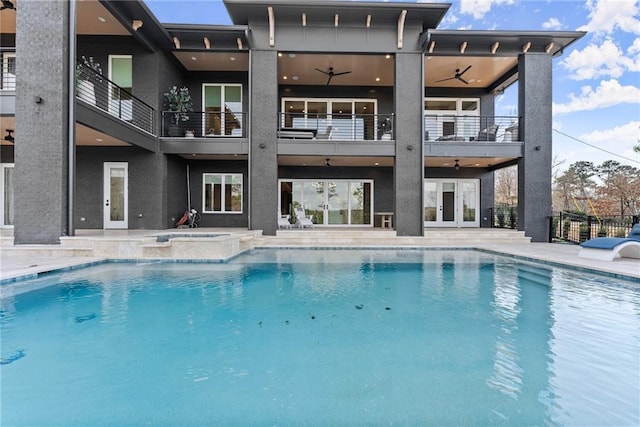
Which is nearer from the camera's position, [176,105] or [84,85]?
[84,85]

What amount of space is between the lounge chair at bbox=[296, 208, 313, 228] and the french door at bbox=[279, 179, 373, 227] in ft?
2.63

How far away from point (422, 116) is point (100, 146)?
11.0 m

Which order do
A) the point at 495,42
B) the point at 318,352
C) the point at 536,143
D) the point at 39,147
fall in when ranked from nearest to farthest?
Answer: 1. the point at 318,352
2. the point at 39,147
3. the point at 495,42
4. the point at 536,143

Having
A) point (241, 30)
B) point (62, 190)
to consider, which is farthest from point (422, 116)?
point (62, 190)

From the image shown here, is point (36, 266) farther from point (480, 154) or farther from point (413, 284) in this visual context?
point (480, 154)

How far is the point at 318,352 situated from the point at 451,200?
41.7 ft

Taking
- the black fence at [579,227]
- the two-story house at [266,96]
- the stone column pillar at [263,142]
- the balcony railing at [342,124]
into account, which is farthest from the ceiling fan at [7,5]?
the black fence at [579,227]

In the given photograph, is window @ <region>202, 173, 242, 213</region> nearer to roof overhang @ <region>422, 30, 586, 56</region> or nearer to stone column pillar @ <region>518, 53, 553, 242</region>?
roof overhang @ <region>422, 30, 586, 56</region>

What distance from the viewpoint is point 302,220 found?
12.5 metres

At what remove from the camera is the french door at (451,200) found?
14227 mm

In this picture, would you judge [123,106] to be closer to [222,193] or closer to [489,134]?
[222,193]

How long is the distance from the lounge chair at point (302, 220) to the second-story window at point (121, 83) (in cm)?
664

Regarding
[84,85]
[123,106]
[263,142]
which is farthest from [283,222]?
[84,85]

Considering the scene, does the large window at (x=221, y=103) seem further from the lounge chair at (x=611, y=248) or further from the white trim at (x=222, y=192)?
the lounge chair at (x=611, y=248)
